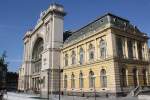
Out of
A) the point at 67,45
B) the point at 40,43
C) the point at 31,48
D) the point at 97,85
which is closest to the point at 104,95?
the point at 97,85

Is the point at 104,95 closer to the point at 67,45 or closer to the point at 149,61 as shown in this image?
the point at 149,61

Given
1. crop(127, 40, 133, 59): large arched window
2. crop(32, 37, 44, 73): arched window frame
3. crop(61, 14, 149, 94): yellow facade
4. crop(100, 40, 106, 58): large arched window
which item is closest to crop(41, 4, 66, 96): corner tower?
crop(61, 14, 149, 94): yellow facade

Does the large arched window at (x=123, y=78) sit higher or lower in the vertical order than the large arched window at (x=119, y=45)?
lower

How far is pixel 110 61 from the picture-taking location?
3966 centimetres

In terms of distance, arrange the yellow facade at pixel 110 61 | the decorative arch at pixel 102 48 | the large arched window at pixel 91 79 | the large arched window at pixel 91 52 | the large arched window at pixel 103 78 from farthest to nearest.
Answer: the large arched window at pixel 91 52
the large arched window at pixel 91 79
the decorative arch at pixel 102 48
the large arched window at pixel 103 78
the yellow facade at pixel 110 61

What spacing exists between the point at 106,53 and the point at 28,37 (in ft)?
186

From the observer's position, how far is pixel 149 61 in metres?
47.8

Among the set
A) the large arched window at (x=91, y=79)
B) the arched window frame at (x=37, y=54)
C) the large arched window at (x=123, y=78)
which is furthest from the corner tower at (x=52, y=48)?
the large arched window at (x=123, y=78)

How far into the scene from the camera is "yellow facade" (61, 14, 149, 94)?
3938 centimetres

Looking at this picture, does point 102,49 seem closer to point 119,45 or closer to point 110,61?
point 119,45

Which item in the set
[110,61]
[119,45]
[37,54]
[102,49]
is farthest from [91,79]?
[37,54]

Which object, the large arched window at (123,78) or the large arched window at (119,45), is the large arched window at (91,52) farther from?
the large arched window at (123,78)

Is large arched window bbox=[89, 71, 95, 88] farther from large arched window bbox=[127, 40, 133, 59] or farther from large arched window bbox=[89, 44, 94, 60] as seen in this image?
large arched window bbox=[127, 40, 133, 59]

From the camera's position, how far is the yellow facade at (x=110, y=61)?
129 ft
